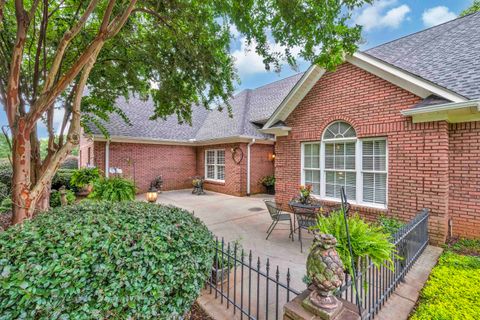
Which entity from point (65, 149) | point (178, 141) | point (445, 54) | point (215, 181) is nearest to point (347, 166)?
point (445, 54)

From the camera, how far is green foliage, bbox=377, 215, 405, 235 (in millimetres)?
4352

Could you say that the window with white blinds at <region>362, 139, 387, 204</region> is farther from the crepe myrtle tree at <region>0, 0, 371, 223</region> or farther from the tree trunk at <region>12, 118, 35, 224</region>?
the tree trunk at <region>12, 118, 35, 224</region>

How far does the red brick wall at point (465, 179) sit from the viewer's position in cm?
491

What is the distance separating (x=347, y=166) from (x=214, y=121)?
9540 mm

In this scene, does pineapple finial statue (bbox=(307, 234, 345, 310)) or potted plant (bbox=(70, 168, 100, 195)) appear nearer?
pineapple finial statue (bbox=(307, 234, 345, 310))

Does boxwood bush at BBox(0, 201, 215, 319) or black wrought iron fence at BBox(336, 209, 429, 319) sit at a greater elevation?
boxwood bush at BBox(0, 201, 215, 319)

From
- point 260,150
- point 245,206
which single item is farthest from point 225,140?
point 245,206

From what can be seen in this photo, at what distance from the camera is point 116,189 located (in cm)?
684

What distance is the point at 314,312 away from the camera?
190 centimetres

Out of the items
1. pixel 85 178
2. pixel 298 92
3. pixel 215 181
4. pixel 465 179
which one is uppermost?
pixel 298 92

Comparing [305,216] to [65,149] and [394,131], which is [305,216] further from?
[65,149]

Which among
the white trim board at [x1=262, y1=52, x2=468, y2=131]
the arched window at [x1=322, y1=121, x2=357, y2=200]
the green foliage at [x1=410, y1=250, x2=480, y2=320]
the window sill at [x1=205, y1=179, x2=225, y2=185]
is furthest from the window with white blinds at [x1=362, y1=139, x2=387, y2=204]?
the window sill at [x1=205, y1=179, x2=225, y2=185]

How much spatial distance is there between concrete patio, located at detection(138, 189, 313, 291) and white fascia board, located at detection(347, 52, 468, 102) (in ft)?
14.3

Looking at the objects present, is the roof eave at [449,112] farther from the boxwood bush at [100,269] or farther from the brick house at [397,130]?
the boxwood bush at [100,269]
